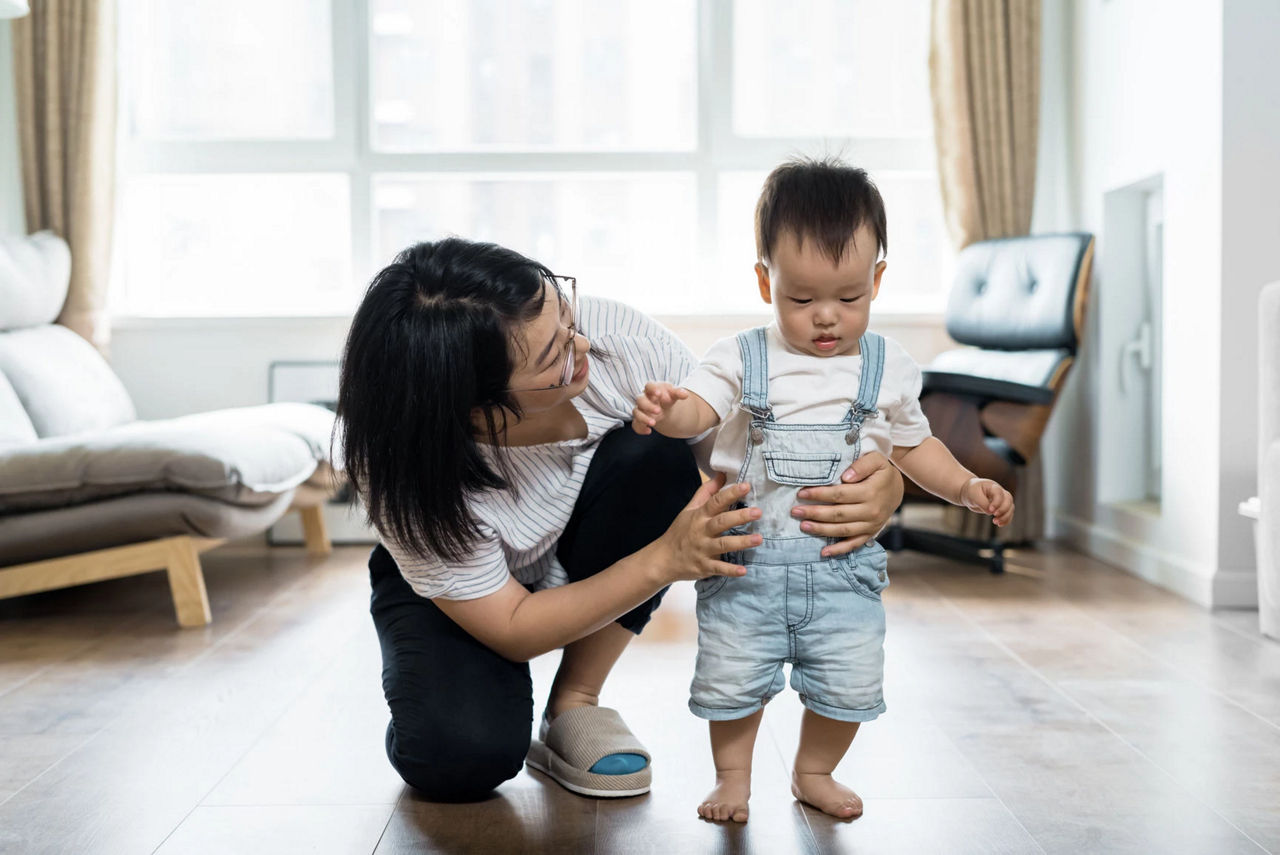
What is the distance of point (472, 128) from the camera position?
4133mm

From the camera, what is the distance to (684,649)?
2.43 meters

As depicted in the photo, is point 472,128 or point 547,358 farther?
point 472,128

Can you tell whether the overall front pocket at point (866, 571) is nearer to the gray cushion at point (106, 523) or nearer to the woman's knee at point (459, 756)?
the woman's knee at point (459, 756)

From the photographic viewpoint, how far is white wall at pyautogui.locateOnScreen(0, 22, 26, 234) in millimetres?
3906

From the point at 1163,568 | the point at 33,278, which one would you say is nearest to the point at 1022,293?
the point at 1163,568

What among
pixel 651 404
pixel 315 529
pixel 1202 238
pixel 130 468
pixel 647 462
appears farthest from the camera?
pixel 315 529

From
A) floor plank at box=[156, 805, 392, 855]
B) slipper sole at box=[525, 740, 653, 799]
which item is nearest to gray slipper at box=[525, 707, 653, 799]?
slipper sole at box=[525, 740, 653, 799]

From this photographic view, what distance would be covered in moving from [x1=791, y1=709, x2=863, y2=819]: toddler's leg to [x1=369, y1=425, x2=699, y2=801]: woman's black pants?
326mm

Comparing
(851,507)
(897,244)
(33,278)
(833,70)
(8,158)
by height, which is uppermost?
(833,70)

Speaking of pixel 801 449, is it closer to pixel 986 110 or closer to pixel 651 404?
pixel 651 404

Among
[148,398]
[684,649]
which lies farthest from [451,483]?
[148,398]

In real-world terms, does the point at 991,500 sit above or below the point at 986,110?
below

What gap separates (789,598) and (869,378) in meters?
0.27

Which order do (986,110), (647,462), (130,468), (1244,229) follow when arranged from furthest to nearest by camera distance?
(986,110), (1244,229), (130,468), (647,462)
